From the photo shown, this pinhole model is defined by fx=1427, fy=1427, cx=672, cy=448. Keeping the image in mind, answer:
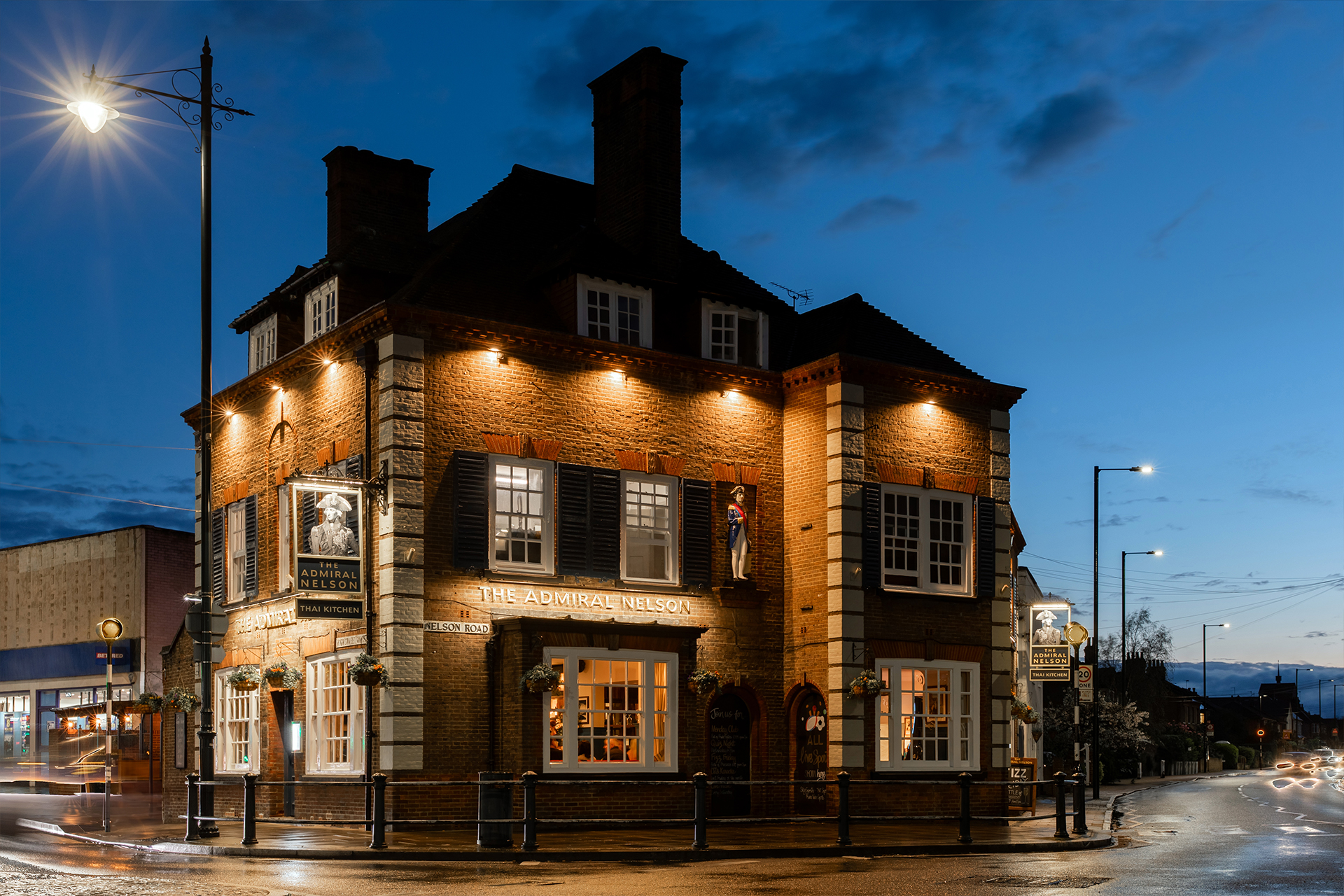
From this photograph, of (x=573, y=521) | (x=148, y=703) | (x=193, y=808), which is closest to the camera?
(x=193, y=808)

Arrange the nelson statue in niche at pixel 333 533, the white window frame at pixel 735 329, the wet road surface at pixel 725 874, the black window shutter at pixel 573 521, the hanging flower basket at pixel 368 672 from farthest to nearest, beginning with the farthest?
the white window frame at pixel 735 329 < the black window shutter at pixel 573 521 < the nelson statue in niche at pixel 333 533 < the hanging flower basket at pixel 368 672 < the wet road surface at pixel 725 874

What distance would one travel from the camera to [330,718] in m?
25.0

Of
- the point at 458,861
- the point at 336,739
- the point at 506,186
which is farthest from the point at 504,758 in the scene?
the point at 506,186

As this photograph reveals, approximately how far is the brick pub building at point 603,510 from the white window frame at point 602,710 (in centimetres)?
5

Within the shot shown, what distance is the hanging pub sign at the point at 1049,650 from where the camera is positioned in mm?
33312

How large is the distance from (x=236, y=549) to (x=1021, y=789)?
18.0 meters

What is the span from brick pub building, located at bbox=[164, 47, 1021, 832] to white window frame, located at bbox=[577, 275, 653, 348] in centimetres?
7

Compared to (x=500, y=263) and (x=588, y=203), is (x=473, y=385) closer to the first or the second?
(x=500, y=263)

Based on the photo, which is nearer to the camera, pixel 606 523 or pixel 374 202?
pixel 606 523

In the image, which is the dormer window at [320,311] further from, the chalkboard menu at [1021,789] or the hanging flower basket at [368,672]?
the chalkboard menu at [1021,789]

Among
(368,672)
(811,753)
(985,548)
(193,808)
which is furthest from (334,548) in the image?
(985,548)

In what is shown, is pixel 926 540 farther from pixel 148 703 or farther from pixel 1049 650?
pixel 148 703

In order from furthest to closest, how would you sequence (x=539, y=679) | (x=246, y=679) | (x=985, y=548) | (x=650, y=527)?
(x=985, y=548) < (x=650, y=527) < (x=246, y=679) < (x=539, y=679)

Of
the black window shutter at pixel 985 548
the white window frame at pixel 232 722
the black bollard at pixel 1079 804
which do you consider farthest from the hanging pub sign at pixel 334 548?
the black window shutter at pixel 985 548
